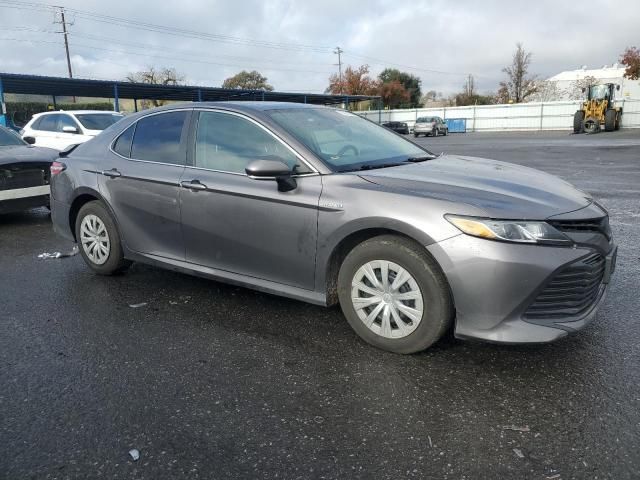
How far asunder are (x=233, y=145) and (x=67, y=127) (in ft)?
34.6

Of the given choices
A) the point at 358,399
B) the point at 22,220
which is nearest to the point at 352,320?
the point at 358,399

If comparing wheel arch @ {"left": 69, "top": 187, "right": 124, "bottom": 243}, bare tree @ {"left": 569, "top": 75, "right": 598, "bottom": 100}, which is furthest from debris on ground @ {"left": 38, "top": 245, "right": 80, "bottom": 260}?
bare tree @ {"left": 569, "top": 75, "right": 598, "bottom": 100}

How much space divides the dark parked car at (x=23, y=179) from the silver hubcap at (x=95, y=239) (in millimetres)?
3027

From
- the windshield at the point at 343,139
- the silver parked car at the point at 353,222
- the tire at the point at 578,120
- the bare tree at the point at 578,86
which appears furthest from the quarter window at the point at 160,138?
the bare tree at the point at 578,86

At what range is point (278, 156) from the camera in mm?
3762

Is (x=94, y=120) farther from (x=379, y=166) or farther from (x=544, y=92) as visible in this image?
(x=544, y=92)

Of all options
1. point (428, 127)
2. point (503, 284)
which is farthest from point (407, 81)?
point (503, 284)

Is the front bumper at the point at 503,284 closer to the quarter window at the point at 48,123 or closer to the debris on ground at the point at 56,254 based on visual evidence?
the debris on ground at the point at 56,254

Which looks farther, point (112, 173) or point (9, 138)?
point (9, 138)

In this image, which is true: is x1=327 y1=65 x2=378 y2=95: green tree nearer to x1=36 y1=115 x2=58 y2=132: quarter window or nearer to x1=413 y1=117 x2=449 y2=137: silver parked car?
x1=413 y1=117 x2=449 y2=137: silver parked car

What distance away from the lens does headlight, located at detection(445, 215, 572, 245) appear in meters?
2.93

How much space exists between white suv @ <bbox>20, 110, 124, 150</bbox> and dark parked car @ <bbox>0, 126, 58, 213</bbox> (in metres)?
5.32

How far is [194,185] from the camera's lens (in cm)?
410

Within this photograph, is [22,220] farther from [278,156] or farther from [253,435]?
[253,435]
